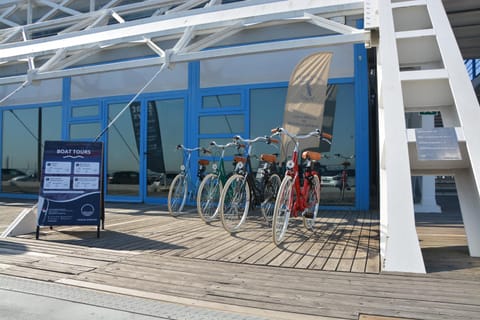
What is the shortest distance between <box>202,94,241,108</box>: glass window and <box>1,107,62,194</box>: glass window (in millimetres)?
3842

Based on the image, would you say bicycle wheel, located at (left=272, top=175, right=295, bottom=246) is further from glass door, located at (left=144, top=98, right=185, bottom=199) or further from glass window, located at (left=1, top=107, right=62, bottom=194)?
glass window, located at (left=1, top=107, right=62, bottom=194)

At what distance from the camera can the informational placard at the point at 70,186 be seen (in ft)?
13.7

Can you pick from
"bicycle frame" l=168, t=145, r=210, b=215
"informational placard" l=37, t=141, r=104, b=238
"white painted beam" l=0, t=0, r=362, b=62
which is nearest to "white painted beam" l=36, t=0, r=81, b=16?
"white painted beam" l=0, t=0, r=362, b=62

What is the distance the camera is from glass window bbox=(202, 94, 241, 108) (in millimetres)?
7270

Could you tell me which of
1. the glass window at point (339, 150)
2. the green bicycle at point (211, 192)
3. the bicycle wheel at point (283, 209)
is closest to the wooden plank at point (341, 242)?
the bicycle wheel at point (283, 209)

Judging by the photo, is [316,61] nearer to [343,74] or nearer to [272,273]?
[343,74]

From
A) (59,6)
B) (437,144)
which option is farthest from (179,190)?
(59,6)

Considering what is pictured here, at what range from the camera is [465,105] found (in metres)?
3.30

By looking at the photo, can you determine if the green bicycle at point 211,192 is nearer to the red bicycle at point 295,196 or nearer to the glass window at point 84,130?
the red bicycle at point 295,196

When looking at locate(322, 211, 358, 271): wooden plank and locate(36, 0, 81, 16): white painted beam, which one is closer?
locate(322, 211, 358, 271): wooden plank

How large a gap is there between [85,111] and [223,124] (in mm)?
3435

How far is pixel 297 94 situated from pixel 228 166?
1.86 meters

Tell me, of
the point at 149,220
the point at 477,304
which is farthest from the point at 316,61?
the point at 477,304

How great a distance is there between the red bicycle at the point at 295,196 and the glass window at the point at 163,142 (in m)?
3.82
